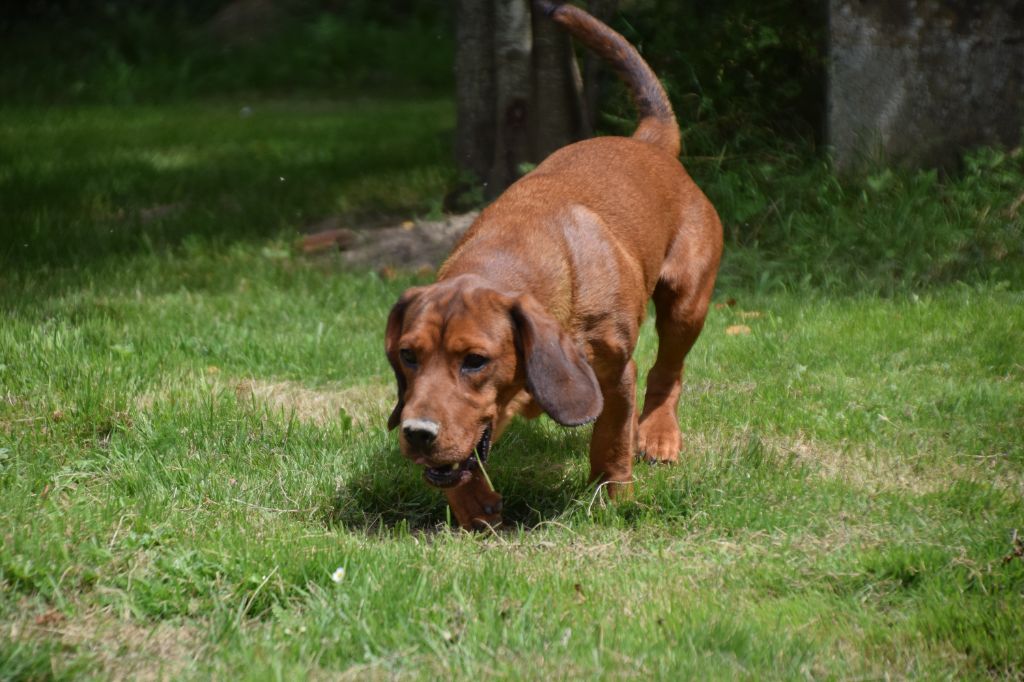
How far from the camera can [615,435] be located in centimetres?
452

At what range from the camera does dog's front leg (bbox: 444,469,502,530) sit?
4273mm

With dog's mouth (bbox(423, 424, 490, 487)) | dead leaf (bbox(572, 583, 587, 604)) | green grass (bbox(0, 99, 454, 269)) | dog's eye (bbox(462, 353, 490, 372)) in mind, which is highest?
dog's eye (bbox(462, 353, 490, 372))

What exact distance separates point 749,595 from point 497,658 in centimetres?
86

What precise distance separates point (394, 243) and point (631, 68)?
2862mm

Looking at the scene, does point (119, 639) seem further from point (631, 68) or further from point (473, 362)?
point (631, 68)

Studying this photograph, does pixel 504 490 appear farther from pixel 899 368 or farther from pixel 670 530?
pixel 899 368

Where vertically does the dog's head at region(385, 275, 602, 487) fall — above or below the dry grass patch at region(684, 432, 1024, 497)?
above

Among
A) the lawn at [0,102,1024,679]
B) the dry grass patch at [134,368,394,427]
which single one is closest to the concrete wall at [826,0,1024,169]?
the lawn at [0,102,1024,679]

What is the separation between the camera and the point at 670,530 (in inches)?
168

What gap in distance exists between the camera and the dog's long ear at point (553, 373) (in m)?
3.89

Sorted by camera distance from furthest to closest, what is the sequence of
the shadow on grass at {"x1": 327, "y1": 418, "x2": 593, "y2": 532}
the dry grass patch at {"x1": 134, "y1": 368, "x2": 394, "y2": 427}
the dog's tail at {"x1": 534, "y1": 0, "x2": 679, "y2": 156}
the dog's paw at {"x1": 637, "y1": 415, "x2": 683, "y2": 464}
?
1. the dog's tail at {"x1": 534, "y1": 0, "x2": 679, "y2": 156}
2. the dry grass patch at {"x1": 134, "y1": 368, "x2": 394, "y2": 427}
3. the dog's paw at {"x1": 637, "y1": 415, "x2": 683, "y2": 464}
4. the shadow on grass at {"x1": 327, "y1": 418, "x2": 593, "y2": 532}

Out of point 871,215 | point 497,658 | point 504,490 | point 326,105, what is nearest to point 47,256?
point 504,490

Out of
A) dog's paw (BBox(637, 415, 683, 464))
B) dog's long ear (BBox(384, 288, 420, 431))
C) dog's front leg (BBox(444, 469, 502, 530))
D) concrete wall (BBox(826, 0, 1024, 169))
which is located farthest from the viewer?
concrete wall (BBox(826, 0, 1024, 169))

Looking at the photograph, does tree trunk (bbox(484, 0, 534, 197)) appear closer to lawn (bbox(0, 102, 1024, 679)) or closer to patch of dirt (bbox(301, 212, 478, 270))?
patch of dirt (bbox(301, 212, 478, 270))
